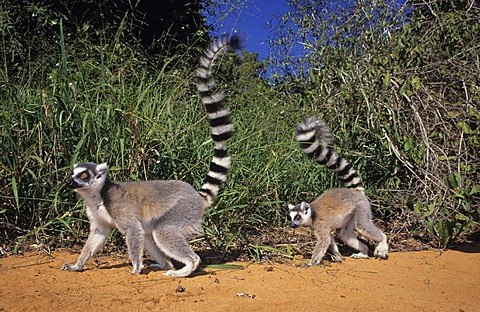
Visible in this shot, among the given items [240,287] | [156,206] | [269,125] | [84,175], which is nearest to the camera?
[240,287]

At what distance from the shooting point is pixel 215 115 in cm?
390

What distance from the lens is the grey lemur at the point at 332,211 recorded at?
454cm

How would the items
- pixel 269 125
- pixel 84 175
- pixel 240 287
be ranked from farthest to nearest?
pixel 269 125 → pixel 84 175 → pixel 240 287

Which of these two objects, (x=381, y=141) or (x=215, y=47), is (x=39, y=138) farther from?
(x=381, y=141)

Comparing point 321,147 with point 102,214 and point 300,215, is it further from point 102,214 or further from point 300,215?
point 102,214

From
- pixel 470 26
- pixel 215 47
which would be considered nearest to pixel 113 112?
pixel 215 47

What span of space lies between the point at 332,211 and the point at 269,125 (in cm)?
184

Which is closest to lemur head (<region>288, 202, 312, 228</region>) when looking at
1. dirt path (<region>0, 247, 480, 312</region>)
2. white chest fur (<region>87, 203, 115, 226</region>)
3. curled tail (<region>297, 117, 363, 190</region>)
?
dirt path (<region>0, 247, 480, 312</region>)

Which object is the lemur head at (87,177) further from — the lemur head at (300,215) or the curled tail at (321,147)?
the curled tail at (321,147)

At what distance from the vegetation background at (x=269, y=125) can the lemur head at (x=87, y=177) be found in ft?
2.01

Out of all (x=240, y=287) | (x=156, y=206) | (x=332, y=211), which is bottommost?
(x=240, y=287)

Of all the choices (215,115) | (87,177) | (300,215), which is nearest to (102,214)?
(87,177)

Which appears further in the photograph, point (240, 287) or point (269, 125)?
point (269, 125)

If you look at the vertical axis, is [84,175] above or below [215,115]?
below
